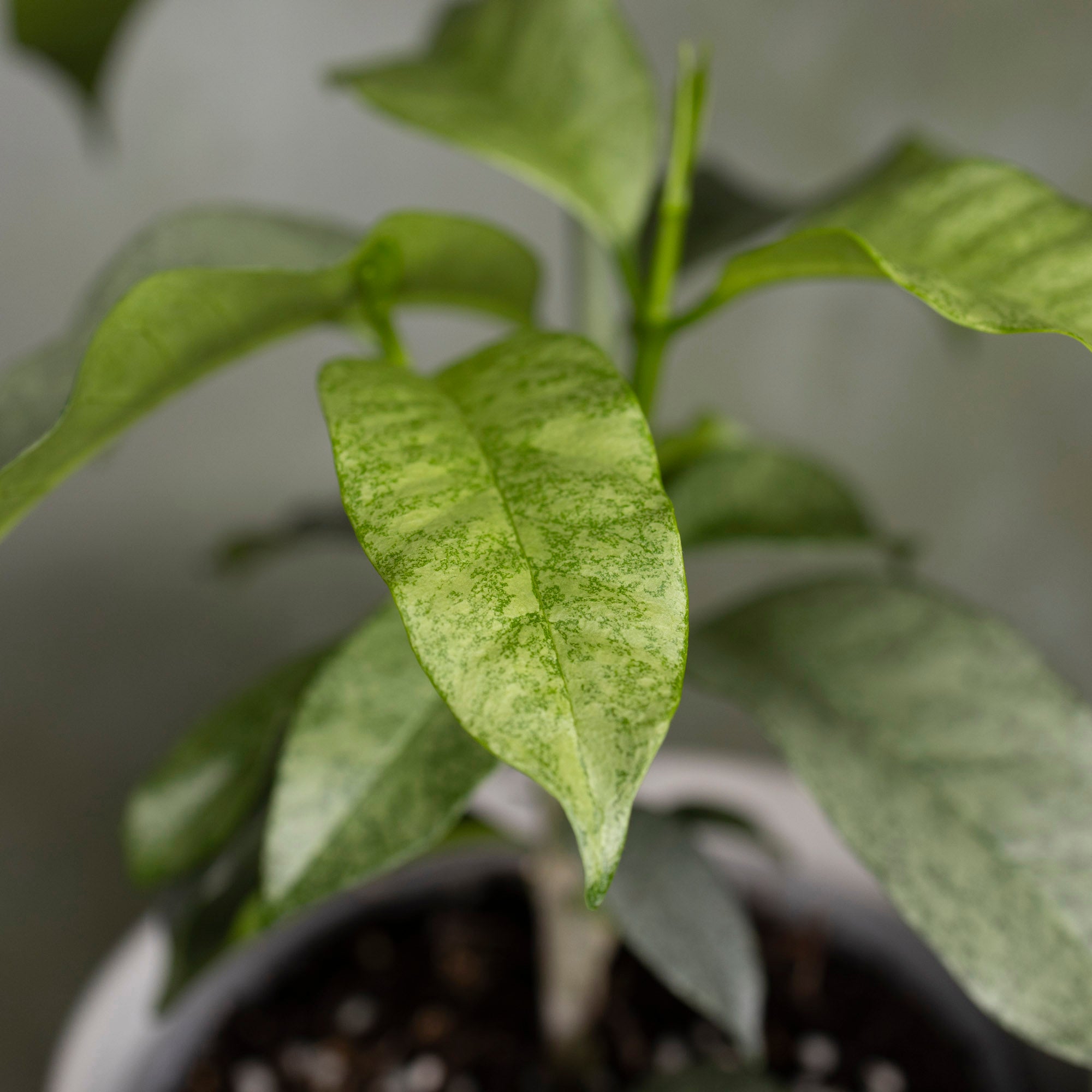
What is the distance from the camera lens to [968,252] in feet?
0.88

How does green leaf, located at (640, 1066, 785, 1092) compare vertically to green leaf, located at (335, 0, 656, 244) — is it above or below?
below

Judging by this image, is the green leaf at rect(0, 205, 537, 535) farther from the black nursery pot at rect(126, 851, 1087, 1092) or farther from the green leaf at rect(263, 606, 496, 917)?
the black nursery pot at rect(126, 851, 1087, 1092)

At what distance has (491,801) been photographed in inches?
28.8

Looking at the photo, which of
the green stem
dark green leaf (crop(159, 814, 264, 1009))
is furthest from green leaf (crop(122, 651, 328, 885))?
the green stem

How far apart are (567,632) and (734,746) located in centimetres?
95

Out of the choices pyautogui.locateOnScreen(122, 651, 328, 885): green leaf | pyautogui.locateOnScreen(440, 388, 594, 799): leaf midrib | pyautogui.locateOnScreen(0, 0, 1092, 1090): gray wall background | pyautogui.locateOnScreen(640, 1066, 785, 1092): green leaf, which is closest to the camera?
pyautogui.locateOnScreen(440, 388, 594, 799): leaf midrib

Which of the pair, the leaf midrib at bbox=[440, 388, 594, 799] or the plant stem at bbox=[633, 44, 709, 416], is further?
the plant stem at bbox=[633, 44, 709, 416]

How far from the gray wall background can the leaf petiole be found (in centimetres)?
40

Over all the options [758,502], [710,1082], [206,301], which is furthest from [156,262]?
[710,1082]

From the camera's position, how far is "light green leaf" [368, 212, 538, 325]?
310 millimetres

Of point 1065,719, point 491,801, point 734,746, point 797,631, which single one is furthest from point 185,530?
point 1065,719

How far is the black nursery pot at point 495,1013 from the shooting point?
0.60 metres

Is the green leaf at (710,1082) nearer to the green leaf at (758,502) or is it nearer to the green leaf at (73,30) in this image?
the green leaf at (758,502)

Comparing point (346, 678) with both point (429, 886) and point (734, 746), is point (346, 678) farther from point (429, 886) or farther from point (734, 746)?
point (734, 746)
